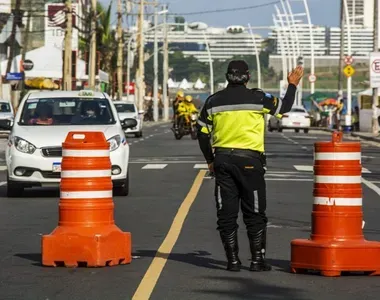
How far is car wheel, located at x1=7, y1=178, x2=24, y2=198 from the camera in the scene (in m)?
20.6

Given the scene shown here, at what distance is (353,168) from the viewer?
11.5 metres

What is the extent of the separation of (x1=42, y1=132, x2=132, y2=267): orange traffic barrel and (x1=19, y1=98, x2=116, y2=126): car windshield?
9107 millimetres

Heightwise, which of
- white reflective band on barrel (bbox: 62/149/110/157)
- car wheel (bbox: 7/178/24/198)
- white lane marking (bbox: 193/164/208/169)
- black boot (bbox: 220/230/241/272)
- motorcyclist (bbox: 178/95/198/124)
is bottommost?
white lane marking (bbox: 193/164/208/169)

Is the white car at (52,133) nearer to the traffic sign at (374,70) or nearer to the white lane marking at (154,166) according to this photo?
the white lane marking at (154,166)

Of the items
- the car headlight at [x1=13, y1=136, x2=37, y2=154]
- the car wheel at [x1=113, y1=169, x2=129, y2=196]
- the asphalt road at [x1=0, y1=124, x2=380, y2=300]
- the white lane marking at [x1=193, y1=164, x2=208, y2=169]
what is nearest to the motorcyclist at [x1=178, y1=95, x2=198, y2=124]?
the white lane marking at [x1=193, y1=164, x2=208, y2=169]

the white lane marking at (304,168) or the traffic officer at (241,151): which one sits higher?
the traffic officer at (241,151)

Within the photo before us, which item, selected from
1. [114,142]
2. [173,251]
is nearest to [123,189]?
[114,142]

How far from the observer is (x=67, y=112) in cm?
2156

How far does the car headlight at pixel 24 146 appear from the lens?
66.9 feet

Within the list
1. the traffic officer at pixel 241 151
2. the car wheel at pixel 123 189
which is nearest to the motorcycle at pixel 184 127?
the car wheel at pixel 123 189

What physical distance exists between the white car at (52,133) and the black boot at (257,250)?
8663 millimetres

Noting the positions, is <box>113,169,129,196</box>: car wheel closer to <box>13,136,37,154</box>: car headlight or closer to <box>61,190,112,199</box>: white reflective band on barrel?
<box>13,136,37,154</box>: car headlight

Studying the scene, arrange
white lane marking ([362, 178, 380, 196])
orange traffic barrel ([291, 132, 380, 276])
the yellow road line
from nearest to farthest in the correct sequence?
the yellow road line
orange traffic barrel ([291, 132, 380, 276])
white lane marking ([362, 178, 380, 196])

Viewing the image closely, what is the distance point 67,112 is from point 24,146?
135cm
